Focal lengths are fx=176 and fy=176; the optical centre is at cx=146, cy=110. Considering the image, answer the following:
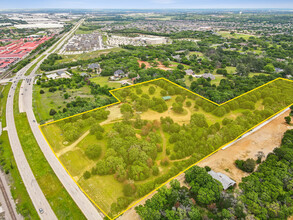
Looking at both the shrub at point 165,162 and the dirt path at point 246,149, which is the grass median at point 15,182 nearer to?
the dirt path at point 246,149

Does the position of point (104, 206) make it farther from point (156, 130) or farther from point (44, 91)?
point (44, 91)

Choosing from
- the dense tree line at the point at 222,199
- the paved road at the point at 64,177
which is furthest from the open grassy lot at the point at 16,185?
the dense tree line at the point at 222,199

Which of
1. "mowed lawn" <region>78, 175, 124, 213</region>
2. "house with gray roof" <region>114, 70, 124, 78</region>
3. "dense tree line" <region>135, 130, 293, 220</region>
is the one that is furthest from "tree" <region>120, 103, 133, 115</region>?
"house with gray roof" <region>114, 70, 124, 78</region>

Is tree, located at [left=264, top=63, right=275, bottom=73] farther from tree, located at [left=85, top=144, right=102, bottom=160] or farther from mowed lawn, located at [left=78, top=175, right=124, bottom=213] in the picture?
mowed lawn, located at [left=78, top=175, right=124, bottom=213]

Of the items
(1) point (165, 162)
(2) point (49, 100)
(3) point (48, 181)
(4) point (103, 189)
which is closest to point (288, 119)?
(1) point (165, 162)

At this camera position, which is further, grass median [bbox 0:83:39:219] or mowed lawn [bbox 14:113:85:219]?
grass median [bbox 0:83:39:219]
